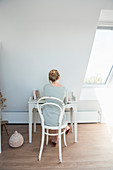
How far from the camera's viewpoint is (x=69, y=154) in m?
2.18

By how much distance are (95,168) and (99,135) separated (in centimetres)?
90

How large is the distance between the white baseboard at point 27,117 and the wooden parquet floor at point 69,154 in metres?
0.40

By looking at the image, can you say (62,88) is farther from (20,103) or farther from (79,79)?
(20,103)

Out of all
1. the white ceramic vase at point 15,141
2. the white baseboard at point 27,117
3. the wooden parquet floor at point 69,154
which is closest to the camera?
the wooden parquet floor at point 69,154

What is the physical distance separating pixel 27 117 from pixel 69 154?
131 centimetres

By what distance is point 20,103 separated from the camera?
313 centimetres

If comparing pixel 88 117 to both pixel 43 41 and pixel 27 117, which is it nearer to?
pixel 27 117

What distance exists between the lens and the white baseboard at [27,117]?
3176 mm

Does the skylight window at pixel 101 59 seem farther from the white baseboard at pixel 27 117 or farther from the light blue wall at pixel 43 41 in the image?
the white baseboard at pixel 27 117

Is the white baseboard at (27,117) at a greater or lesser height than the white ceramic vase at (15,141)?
greater

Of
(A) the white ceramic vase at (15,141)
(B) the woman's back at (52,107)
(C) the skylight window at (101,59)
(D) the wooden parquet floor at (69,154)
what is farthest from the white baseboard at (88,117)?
(A) the white ceramic vase at (15,141)

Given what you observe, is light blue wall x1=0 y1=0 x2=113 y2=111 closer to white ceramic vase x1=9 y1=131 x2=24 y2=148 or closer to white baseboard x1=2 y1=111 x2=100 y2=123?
white baseboard x1=2 y1=111 x2=100 y2=123

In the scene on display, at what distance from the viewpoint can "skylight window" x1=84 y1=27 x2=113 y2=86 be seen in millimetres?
2770

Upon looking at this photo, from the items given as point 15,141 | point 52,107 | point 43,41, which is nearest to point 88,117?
point 52,107
